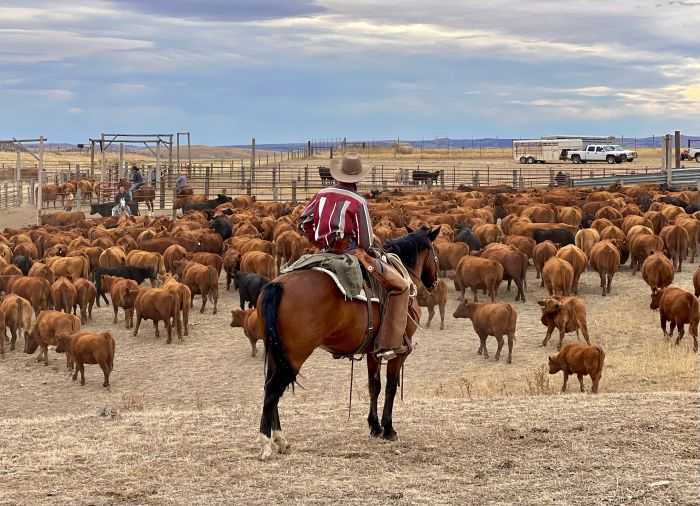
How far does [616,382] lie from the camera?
11.9m

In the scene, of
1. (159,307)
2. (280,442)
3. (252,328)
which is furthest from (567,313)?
(280,442)

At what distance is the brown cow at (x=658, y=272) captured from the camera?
17.2m

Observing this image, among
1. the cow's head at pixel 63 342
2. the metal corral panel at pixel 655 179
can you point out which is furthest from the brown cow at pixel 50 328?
the metal corral panel at pixel 655 179

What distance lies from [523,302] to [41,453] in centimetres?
1224

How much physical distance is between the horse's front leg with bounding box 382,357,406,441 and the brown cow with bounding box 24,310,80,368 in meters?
7.47

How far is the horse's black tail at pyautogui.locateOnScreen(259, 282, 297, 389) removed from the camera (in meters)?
6.70

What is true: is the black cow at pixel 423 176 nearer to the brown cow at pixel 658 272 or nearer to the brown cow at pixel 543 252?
the brown cow at pixel 543 252

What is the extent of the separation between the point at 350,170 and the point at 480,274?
10.4m

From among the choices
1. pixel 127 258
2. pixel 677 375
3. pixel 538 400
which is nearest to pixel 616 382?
pixel 677 375

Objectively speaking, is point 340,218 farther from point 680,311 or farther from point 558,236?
point 558,236

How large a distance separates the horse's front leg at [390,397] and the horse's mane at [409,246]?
857mm

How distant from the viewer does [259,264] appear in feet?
63.2

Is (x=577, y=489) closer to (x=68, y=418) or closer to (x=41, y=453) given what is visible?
(x=41, y=453)

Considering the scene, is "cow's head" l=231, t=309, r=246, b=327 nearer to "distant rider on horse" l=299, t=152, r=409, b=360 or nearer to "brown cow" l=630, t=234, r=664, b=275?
"distant rider on horse" l=299, t=152, r=409, b=360
